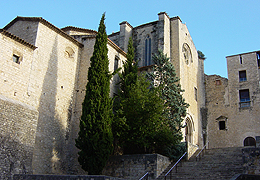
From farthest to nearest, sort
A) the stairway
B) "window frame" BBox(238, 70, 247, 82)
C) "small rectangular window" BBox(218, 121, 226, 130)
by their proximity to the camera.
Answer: "window frame" BBox(238, 70, 247, 82) → "small rectangular window" BBox(218, 121, 226, 130) → the stairway

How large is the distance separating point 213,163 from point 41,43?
11.4 meters

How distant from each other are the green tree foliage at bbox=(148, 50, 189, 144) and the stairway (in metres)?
3.13

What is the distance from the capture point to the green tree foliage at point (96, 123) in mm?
14891

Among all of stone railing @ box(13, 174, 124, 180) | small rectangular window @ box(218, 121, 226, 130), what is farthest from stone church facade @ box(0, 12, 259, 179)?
small rectangular window @ box(218, 121, 226, 130)

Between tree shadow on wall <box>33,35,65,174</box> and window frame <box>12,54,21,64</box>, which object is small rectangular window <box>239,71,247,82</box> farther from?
window frame <box>12,54,21,64</box>

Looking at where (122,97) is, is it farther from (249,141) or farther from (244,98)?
(244,98)

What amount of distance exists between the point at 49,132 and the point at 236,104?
56.4 feet

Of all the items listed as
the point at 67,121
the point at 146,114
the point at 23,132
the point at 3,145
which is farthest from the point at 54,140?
the point at 146,114

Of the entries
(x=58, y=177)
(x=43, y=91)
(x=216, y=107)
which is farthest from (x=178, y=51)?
(x=58, y=177)

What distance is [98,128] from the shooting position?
1526cm

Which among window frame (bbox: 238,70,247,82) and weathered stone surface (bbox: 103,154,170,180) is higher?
window frame (bbox: 238,70,247,82)

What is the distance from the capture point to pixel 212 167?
14.9 metres

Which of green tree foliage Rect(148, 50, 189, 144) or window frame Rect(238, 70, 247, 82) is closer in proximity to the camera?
green tree foliage Rect(148, 50, 189, 144)

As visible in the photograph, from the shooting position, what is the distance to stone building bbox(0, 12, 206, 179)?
14055mm
